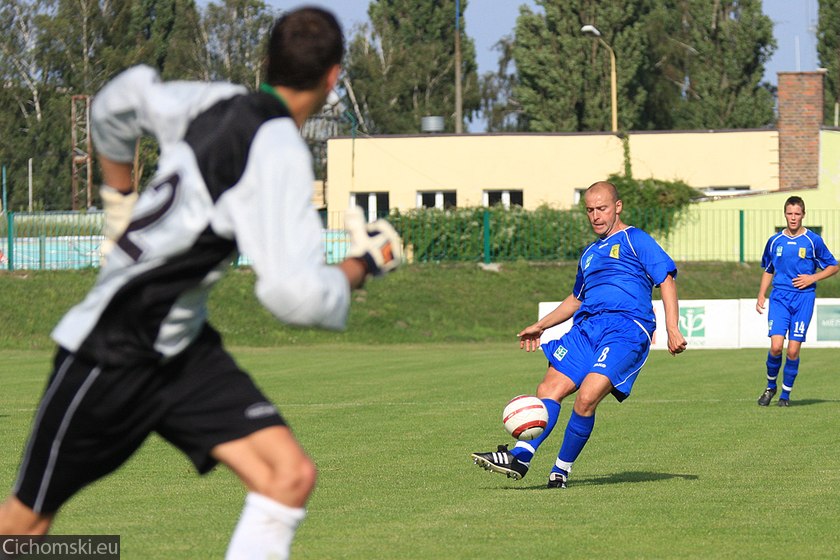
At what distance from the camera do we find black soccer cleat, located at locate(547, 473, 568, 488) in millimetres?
9484

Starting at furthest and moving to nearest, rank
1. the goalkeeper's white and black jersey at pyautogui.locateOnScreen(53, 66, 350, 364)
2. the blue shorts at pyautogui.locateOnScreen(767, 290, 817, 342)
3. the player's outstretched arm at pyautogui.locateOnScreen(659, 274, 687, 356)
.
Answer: the blue shorts at pyautogui.locateOnScreen(767, 290, 817, 342), the player's outstretched arm at pyautogui.locateOnScreen(659, 274, 687, 356), the goalkeeper's white and black jersey at pyautogui.locateOnScreen(53, 66, 350, 364)

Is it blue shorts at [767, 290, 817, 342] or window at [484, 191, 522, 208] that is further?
window at [484, 191, 522, 208]

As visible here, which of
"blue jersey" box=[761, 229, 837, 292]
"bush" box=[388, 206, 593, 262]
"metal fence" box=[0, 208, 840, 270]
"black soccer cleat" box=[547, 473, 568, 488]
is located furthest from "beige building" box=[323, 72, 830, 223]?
"black soccer cleat" box=[547, 473, 568, 488]

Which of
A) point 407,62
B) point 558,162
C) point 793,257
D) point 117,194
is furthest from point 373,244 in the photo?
point 407,62

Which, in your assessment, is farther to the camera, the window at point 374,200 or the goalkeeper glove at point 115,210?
the window at point 374,200

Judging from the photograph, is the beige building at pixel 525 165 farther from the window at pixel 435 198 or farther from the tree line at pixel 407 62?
the tree line at pixel 407 62

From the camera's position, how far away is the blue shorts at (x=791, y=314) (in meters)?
16.8

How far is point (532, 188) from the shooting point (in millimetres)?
49531

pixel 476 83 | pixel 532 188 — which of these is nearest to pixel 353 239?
pixel 532 188

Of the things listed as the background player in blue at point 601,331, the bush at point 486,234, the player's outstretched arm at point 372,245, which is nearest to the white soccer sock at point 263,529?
the player's outstretched arm at point 372,245

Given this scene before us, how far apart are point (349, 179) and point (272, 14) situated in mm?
20926

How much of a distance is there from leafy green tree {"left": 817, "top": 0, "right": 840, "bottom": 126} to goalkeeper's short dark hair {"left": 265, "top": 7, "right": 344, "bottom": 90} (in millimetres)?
74157

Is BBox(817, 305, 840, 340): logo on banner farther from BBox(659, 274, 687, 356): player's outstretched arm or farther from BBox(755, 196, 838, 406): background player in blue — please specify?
BBox(659, 274, 687, 356): player's outstretched arm

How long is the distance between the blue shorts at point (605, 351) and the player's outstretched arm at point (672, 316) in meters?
0.17
